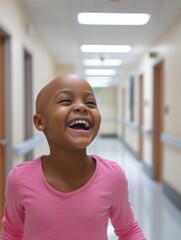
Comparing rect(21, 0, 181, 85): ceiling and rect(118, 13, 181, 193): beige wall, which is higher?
rect(21, 0, 181, 85): ceiling

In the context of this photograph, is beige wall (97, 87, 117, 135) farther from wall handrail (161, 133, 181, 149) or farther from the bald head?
the bald head

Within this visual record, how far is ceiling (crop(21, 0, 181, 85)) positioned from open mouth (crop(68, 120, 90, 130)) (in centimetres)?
327

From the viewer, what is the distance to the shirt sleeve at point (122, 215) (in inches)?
29.1

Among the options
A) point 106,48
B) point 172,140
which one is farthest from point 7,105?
point 106,48

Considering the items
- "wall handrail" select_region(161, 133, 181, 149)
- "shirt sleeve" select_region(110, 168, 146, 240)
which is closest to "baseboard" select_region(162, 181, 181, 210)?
"wall handrail" select_region(161, 133, 181, 149)

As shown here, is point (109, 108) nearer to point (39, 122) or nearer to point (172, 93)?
point (172, 93)

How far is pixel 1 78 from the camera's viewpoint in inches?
124

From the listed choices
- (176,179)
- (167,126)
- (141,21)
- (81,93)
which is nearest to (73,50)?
(141,21)

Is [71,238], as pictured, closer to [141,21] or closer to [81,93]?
[81,93]

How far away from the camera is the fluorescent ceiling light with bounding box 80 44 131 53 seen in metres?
6.24

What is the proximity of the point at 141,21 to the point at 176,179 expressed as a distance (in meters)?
2.31

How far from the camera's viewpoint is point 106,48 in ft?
21.1

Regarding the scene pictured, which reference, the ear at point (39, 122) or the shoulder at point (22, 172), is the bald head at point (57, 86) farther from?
the shoulder at point (22, 172)

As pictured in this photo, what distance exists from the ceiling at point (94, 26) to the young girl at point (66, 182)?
3.24m
